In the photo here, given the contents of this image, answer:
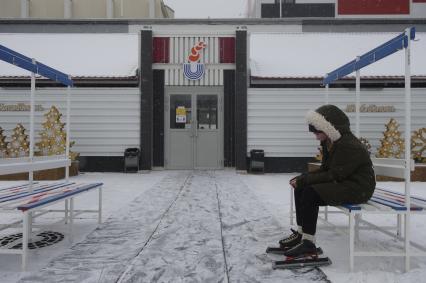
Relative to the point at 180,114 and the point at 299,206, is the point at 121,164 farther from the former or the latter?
the point at 299,206

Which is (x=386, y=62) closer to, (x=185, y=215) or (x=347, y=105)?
(x=347, y=105)

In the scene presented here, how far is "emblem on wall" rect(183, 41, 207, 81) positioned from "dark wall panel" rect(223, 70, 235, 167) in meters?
0.88

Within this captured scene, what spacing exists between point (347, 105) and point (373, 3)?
863 cm

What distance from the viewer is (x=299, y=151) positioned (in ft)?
41.8

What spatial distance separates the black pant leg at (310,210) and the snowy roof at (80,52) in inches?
399

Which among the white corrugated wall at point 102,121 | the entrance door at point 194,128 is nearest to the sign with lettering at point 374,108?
the entrance door at point 194,128

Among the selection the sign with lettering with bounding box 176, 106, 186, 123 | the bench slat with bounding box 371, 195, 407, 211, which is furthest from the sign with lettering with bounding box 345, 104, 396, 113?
the bench slat with bounding box 371, 195, 407, 211

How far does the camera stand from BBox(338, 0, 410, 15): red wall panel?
60.6 feet

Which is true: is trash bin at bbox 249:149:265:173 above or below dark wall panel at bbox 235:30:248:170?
below

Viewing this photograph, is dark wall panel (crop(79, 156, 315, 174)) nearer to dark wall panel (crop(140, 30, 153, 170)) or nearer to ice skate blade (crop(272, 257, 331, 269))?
dark wall panel (crop(140, 30, 153, 170))

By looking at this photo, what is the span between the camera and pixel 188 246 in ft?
13.5

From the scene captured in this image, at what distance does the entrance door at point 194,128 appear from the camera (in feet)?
44.0

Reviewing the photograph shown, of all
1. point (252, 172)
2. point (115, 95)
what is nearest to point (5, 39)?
point (115, 95)

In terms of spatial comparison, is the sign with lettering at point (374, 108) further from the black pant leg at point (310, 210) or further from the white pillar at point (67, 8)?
the white pillar at point (67, 8)
